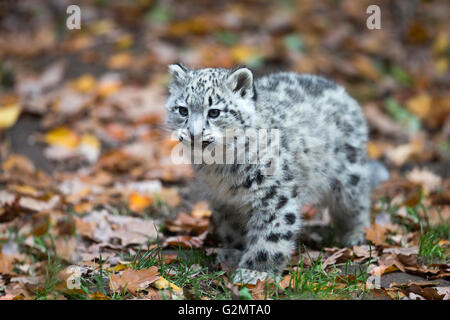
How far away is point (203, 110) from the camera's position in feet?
16.0

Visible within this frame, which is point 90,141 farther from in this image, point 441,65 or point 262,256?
point 441,65

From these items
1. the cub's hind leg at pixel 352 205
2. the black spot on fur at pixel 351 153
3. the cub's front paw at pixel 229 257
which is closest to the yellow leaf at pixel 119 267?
the cub's front paw at pixel 229 257

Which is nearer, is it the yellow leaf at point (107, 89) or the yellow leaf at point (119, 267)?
the yellow leaf at point (119, 267)

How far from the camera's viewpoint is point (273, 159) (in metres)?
5.12

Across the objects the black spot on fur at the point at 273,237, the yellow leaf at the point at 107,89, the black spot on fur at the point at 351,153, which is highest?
the yellow leaf at the point at 107,89

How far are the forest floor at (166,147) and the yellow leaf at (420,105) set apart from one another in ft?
0.11

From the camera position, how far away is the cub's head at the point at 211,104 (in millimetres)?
4809

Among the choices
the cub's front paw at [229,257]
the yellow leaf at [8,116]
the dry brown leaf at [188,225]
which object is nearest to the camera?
the cub's front paw at [229,257]

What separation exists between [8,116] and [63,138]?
1014 mm

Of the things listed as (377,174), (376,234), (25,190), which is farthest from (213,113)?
(25,190)

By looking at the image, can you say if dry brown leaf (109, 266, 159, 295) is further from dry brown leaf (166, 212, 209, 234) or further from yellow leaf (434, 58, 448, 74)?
yellow leaf (434, 58, 448, 74)

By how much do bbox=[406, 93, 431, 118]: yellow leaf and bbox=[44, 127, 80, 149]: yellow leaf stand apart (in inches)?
219

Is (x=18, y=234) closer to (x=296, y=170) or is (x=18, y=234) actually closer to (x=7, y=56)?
(x=296, y=170)

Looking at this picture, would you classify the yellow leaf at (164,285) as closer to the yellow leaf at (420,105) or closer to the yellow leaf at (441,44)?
the yellow leaf at (420,105)
